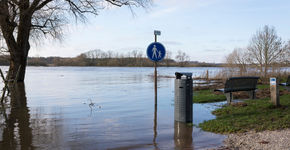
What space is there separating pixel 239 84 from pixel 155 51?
3.54m

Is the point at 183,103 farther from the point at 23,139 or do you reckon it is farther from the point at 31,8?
the point at 31,8

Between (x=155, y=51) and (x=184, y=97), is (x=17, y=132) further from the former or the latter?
(x=155, y=51)

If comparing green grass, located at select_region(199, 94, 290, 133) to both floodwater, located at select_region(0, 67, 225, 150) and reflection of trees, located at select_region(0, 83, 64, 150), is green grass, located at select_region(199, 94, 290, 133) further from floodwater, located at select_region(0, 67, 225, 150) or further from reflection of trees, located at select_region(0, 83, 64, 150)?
reflection of trees, located at select_region(0, 83, 64, 150)

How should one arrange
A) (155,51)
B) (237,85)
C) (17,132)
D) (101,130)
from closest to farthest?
(17,132) < (101,130) < (155,51) < (237,85)

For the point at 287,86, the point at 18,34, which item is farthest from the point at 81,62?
the point at 287,86

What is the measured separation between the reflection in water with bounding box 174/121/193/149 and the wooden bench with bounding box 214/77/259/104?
3.32 m

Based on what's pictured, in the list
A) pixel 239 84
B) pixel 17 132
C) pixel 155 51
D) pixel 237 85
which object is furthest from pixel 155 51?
pixel 17 132

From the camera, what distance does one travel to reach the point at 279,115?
7246mm

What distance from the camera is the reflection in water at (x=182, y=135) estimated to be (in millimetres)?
5230

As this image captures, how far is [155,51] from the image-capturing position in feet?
30.0

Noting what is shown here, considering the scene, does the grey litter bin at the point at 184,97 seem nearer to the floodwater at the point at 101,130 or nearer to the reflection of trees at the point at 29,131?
the floodwater at the point at 101,130

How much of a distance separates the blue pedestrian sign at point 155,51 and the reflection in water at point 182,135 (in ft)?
8.87

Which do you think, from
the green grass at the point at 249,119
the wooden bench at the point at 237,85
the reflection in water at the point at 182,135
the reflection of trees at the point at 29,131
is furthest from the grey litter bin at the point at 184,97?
the reflection of trees at the point at 29,131

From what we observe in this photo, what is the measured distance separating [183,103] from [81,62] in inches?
5179
